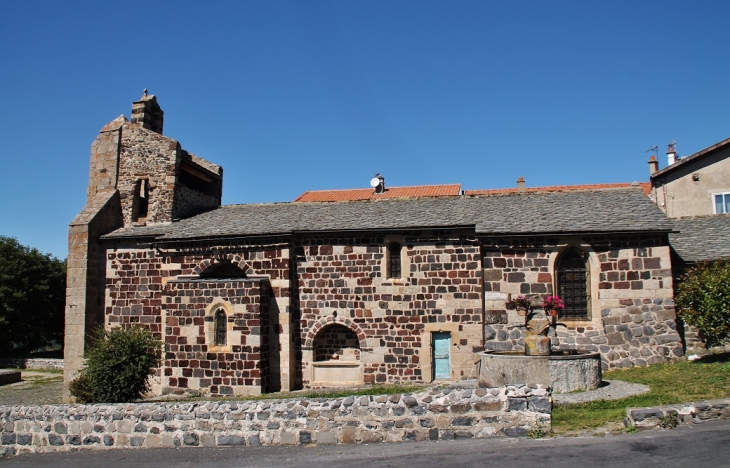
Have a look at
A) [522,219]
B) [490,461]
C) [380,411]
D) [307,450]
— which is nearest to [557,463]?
[490,461]

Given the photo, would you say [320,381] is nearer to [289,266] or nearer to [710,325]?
[289,266]

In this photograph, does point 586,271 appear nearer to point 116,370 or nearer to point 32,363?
point 116,370

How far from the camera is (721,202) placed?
29.9 m

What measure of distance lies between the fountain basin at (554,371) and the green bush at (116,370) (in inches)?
358

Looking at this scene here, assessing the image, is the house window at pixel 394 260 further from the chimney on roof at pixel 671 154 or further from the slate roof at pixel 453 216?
the chimney on roof at pixel 671 154

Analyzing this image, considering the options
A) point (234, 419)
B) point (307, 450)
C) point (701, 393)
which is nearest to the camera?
point (307, 450)

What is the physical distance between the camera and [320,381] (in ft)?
62.6

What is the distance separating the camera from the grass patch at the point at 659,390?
1064 cm

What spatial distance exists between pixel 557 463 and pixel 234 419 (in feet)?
18.3

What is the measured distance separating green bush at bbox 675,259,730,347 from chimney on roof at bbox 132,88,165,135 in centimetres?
2046

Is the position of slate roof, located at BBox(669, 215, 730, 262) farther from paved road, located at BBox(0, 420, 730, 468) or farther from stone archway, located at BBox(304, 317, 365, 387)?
paved road, located at BBox(0, 420, 730, 468)

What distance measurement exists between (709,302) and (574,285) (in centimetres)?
354

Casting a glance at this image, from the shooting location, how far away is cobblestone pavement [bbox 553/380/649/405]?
40.3 feet

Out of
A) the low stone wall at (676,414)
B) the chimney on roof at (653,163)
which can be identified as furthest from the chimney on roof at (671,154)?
the low stone wall at (676,414)
